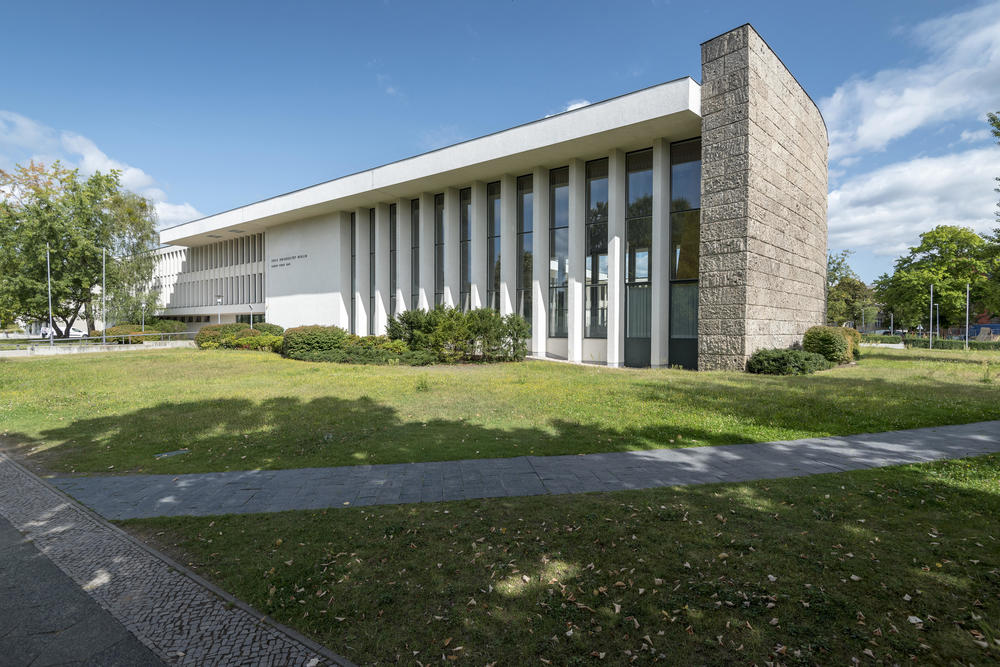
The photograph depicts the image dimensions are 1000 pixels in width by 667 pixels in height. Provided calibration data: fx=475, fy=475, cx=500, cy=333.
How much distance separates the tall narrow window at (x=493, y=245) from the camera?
27.1 m

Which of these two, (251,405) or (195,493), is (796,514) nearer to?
(195,493)

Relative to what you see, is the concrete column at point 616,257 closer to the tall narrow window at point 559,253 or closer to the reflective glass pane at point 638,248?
the reflective glass pane at point 638,248

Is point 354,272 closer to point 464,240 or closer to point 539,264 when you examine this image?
point 464,240

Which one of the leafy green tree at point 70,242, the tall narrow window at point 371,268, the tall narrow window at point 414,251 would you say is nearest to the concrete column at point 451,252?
the tall narrow window at point 414,251

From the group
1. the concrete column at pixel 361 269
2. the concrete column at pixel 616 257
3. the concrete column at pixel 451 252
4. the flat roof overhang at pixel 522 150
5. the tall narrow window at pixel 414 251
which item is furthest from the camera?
the concrete column at pixel 361 269

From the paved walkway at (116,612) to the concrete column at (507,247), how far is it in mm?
21902

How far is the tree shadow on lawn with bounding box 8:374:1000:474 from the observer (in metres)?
7.23

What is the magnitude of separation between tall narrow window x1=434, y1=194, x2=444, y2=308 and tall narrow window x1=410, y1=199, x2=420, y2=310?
1721 mm

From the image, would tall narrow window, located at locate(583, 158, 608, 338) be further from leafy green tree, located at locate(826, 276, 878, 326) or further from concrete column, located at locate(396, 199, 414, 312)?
leafy green tree, located at locate(826, 276, 878, 326)

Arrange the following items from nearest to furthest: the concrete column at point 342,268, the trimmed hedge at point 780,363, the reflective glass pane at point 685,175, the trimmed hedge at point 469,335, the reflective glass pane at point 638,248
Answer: the trimmed hedge at point 780,363 → the reflective glass pane at point 685,175 → the trimmed hedge at point 469,335 → the reflective glass pane at point 638,248 → the concrete column at point 342,268

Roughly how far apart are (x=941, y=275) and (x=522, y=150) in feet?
172

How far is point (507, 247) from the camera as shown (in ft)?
85.2

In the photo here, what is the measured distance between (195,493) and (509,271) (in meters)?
21.3

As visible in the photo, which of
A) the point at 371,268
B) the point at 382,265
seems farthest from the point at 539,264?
the point at 371,268
